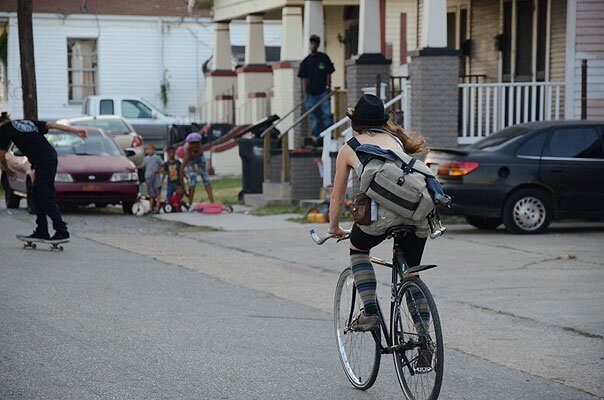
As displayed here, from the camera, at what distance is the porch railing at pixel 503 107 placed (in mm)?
19422

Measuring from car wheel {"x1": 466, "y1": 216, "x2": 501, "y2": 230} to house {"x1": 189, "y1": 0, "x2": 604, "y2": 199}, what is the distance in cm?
231

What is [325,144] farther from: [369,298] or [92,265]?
[369,298]

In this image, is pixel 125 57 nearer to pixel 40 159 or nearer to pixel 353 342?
pixel 40 159

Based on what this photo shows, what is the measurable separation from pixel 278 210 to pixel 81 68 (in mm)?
23221

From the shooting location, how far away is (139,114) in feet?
123

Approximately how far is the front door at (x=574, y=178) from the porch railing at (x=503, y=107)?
9.92 feet

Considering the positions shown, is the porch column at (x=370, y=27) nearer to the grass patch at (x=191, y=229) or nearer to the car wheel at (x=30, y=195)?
the grass patch at (x=191, y=229)

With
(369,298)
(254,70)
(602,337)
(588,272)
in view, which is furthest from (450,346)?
(254,70)

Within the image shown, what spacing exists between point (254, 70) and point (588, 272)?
1936cm

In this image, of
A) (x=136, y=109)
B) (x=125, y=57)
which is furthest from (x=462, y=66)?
(x=125, y=57)

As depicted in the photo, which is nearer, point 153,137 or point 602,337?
point 602,337

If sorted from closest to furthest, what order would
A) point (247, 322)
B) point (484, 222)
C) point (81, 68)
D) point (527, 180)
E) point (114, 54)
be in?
1. point (247, 322)
2. point (527, 180)
3. point (484, 222)
4. point (114, 54)
5. point (81, 68)

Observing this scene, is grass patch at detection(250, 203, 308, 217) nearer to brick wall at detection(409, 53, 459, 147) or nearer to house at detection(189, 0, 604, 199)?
house at detection(189, 0, 604, 199)

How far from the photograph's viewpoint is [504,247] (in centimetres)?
1485
